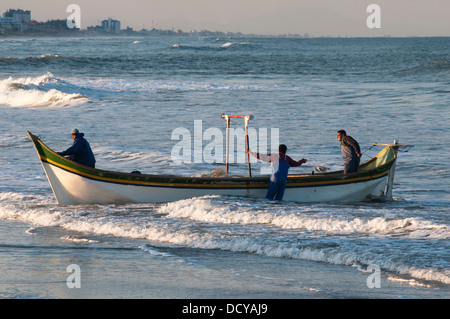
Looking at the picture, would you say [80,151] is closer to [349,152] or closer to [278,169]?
[278,169]

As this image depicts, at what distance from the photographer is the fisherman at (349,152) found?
1338cm

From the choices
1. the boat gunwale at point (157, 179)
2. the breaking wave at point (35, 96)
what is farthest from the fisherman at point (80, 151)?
the breaking wave at point (35, 96)

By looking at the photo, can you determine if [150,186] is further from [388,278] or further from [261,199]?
[388,278]

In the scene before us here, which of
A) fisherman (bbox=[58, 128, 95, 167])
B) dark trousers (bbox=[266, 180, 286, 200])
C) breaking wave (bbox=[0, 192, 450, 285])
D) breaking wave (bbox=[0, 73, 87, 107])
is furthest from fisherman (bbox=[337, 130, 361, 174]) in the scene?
breaking wave (bbox=[0, 73, 87, 107])

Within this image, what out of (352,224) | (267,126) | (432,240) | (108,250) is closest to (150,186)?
(108,250)

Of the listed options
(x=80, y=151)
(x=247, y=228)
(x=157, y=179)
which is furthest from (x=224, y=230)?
(x=80, y=151)

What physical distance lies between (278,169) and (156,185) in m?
2.42

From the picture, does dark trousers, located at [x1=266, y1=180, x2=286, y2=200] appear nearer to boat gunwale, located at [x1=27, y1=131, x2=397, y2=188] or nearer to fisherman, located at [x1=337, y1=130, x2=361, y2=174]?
boat gunwale, located at [x1=27, y1=131, x2=397, y2=188]

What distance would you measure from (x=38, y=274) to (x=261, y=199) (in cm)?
560

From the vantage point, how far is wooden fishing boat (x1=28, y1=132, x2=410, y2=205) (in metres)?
12.6

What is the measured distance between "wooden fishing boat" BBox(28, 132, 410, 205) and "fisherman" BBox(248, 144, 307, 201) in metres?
0.19

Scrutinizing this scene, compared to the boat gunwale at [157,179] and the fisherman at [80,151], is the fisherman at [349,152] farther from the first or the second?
the fisherman at [80,151]

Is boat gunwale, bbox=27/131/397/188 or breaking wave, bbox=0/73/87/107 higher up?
breaking wave, bbox=0/73/87/107

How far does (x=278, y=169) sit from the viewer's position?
1246 cm
